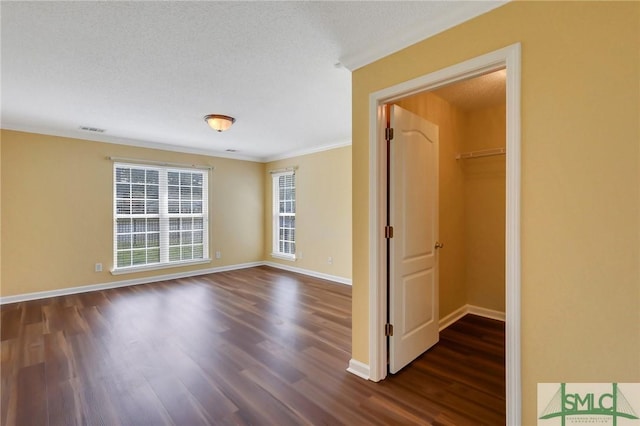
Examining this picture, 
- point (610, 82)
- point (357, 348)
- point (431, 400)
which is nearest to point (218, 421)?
point (357, 348)

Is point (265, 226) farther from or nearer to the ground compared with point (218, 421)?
farther from the ground

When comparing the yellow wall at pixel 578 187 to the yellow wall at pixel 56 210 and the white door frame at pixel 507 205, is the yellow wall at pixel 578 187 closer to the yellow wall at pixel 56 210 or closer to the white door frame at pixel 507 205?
the white door frame at pixel 507 205

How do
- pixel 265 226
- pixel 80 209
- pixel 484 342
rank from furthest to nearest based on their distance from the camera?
pixel 265 226
pixel 80 209
pixel 484 342

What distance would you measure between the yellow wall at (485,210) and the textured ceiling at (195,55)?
1625mm

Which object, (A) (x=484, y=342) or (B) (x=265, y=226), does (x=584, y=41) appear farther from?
(B) (x=265, y=226)

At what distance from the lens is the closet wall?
3.26 metres

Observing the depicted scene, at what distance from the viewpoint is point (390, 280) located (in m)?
2.25

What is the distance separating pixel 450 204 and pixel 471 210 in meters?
0.46

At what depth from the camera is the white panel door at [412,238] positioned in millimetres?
2260

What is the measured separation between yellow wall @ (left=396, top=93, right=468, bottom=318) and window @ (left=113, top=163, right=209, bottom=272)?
4.66m

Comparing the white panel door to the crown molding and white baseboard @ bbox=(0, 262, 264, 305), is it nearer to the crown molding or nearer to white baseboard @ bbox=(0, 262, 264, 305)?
the crown molding

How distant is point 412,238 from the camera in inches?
95.6

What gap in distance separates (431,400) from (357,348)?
0.60m

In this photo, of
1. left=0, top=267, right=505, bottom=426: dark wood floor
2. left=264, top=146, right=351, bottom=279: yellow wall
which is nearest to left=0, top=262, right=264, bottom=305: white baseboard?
left=0, top=267, right=505, bottom=426: dark wood floor
